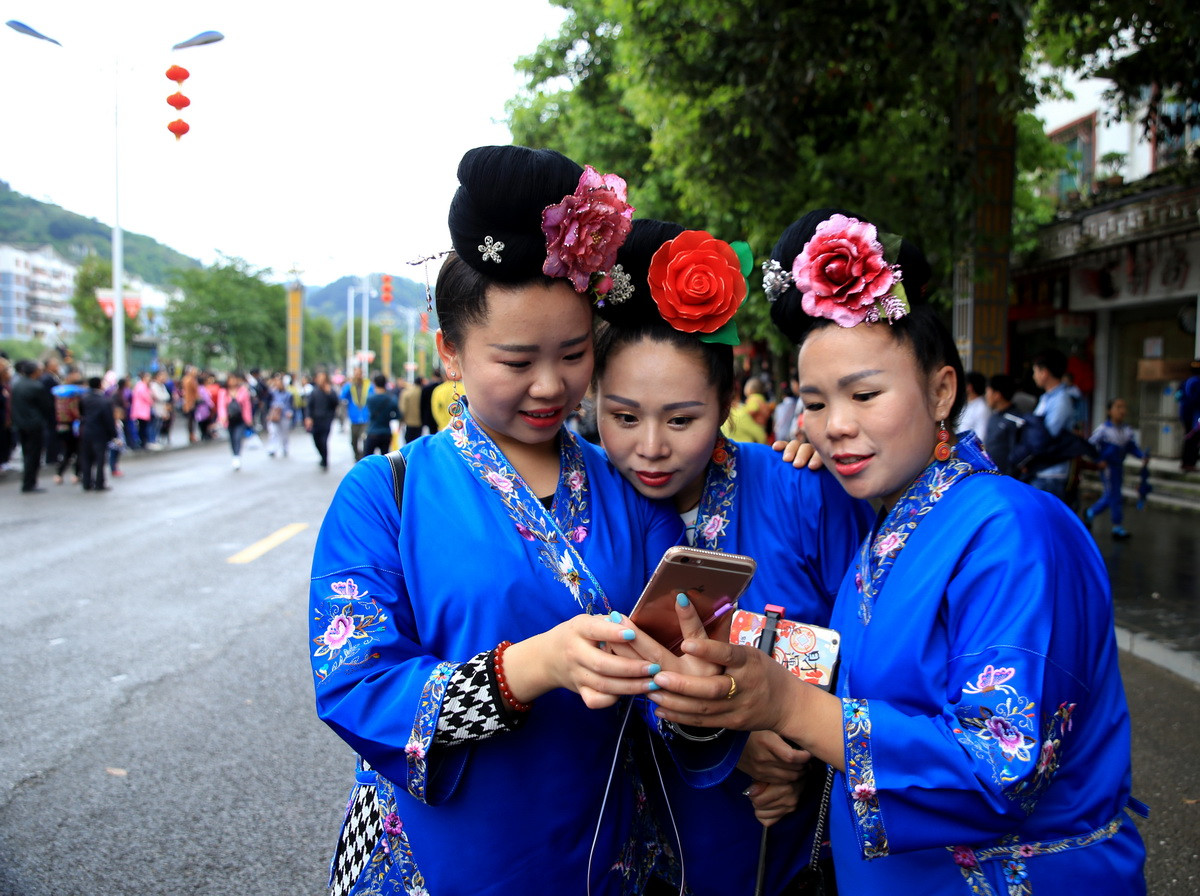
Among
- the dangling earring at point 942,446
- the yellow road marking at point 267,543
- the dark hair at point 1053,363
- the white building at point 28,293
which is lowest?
the yellow road marking at point 267,543

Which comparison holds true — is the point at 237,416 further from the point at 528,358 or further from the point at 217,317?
the point at 217,317

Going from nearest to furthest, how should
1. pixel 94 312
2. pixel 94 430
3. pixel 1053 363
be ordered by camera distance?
pixel 1053 363 < pixel 94 430 < pixel 94 312

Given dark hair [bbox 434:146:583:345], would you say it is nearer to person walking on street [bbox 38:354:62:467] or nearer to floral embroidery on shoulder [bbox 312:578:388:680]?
floral embroidery on shoulder [bbox 312:578:388:680]

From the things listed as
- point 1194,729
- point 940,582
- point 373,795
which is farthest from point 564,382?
point 1194,729

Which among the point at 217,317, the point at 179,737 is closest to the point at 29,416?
the point at 179,737

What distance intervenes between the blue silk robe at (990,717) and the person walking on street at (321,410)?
14.6m

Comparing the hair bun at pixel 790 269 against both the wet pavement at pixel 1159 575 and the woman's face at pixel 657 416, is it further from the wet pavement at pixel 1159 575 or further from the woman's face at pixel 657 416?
the wet pavement at pixel 1159 575

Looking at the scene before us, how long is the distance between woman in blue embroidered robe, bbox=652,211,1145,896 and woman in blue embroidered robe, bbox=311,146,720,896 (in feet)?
1.09

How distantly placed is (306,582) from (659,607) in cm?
623

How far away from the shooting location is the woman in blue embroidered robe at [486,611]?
52.0 inches

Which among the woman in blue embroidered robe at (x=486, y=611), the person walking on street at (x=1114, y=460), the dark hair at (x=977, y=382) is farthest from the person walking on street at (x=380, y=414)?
the woman in blue embroidered robe at (x=486, y=611)

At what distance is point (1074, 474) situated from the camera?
7.57 metres

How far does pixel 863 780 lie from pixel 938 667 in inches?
8.1

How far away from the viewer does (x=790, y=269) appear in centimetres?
168
